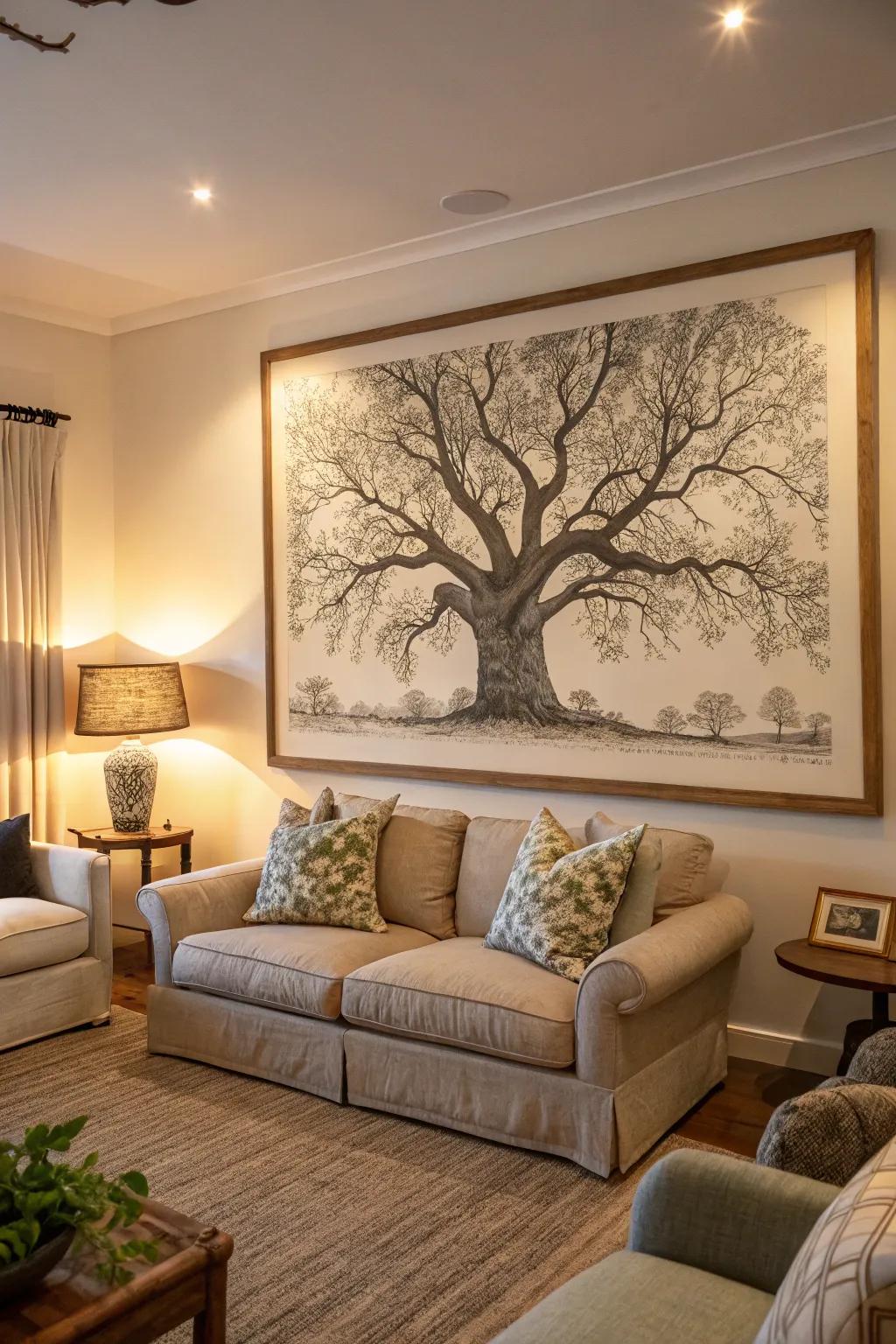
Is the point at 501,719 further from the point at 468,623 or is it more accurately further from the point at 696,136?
the point at 696,136

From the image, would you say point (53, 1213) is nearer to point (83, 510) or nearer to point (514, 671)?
point (514, 671)

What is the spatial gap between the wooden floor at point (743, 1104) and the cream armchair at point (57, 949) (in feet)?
7.40

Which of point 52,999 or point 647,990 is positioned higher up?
point 647,990

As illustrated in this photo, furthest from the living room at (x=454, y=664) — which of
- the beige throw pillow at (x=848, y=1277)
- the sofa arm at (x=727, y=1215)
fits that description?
the beige throw pillow at (x=848, y=1277)

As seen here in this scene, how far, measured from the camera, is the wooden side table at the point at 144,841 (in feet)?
16.2

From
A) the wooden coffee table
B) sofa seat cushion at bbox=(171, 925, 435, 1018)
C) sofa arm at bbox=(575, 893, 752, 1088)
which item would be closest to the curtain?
sofa seat cushion at bbox=(171, 925, 435, 1018)

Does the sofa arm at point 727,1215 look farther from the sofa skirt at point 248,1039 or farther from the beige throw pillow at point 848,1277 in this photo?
the sofa skirt at point 248,1039

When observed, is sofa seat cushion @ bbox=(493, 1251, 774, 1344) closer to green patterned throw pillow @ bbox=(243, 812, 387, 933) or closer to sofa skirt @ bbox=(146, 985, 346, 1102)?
sofa skirt @ bbox=(146, 985, 346, 1102)

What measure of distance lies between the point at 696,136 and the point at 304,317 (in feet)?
6.54

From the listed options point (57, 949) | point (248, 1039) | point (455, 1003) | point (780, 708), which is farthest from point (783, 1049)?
point (57, 949)

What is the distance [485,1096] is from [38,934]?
1840 millimetres

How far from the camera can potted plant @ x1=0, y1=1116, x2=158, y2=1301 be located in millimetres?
1812

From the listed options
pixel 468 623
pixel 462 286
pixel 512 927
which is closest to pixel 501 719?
pixel 468 623

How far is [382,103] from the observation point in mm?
3254
